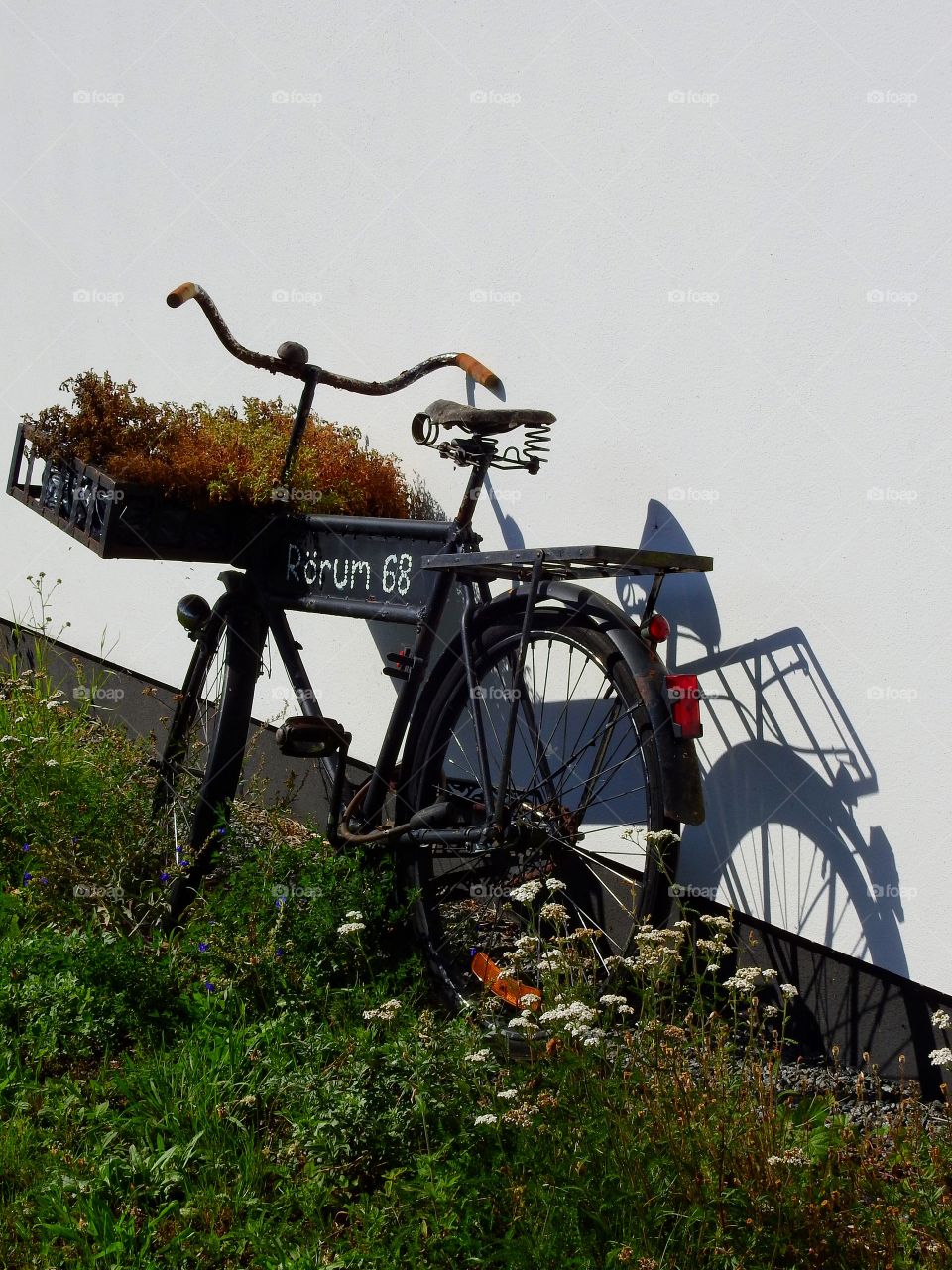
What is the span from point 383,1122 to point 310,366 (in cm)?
242

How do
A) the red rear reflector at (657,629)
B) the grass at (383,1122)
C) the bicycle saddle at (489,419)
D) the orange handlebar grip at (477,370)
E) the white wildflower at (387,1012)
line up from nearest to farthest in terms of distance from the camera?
the grass at (383,1122) → the white wildflower at (387,1012) → the red rear reflector at (657,629) → the bicycle saddle at (489,419) → the orange handlebar grip at (477,370)

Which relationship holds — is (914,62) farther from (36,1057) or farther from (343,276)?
(36,1057)

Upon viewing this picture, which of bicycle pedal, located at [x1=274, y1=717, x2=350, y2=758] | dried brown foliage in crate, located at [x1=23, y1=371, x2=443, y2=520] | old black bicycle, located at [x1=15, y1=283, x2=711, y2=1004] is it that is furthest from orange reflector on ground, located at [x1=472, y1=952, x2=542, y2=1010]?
dried brown foliage in crate, located at [x1=23, y1=371, x2=443, y2=520]

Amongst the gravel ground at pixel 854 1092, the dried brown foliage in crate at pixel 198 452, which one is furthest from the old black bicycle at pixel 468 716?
the gravel ground at pixel 854 1092

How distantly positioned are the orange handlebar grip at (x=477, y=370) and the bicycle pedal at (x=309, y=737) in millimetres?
1260

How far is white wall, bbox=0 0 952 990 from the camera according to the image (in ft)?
11.6

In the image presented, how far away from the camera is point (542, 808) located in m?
3.59

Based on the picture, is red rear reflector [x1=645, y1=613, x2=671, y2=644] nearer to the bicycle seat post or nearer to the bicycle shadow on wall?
the bicycle shadow on wall

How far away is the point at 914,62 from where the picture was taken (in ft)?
11.5

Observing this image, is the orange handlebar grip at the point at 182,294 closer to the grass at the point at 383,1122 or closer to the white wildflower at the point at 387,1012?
the grass at the point at 383,1122

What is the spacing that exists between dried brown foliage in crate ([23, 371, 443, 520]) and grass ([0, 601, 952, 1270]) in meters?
1.38

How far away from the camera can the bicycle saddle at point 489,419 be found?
3838 mm

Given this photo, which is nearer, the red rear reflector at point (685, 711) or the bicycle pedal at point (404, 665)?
the red rear reflector at point (685, 711)

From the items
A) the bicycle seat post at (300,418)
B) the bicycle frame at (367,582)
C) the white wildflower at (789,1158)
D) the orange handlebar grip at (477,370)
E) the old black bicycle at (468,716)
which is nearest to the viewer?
the white wildflower at (789,1158)
